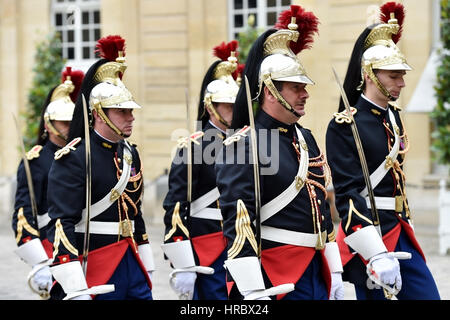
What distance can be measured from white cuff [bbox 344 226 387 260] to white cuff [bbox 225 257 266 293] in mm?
955

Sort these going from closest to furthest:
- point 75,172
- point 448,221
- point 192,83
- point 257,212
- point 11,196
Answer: point 257,212 → point 75,172 → point 448,221 → point 192,83 → point 11,196

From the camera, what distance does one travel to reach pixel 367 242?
187 inches

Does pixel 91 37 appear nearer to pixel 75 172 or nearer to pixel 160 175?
pixel 160 175

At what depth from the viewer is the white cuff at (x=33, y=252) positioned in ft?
20.7

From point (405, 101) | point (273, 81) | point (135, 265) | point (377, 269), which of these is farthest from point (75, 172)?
point (405, 101)

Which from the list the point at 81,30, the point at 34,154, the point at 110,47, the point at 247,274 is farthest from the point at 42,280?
the point at 81,30

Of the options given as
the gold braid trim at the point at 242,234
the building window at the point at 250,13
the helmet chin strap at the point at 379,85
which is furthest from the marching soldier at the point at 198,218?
the building window at the point at 250,13

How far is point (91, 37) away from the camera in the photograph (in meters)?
16.5

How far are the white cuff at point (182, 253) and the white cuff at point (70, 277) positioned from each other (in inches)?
47.4

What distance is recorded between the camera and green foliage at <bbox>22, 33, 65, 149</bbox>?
46.3ft

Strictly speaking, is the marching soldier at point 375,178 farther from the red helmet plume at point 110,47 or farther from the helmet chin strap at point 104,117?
the red helmet plume at point 110,47

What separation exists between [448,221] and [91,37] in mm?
8528

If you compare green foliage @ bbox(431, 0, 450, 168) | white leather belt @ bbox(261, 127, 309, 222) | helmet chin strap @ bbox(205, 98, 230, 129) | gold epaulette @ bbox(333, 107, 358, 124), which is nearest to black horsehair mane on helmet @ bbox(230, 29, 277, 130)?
white leather belt @ bbox(261, 127, 309, 222)

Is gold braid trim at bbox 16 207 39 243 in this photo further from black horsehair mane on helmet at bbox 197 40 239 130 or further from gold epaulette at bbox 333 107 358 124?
gold epaulette at bbox 333 107 358 124
